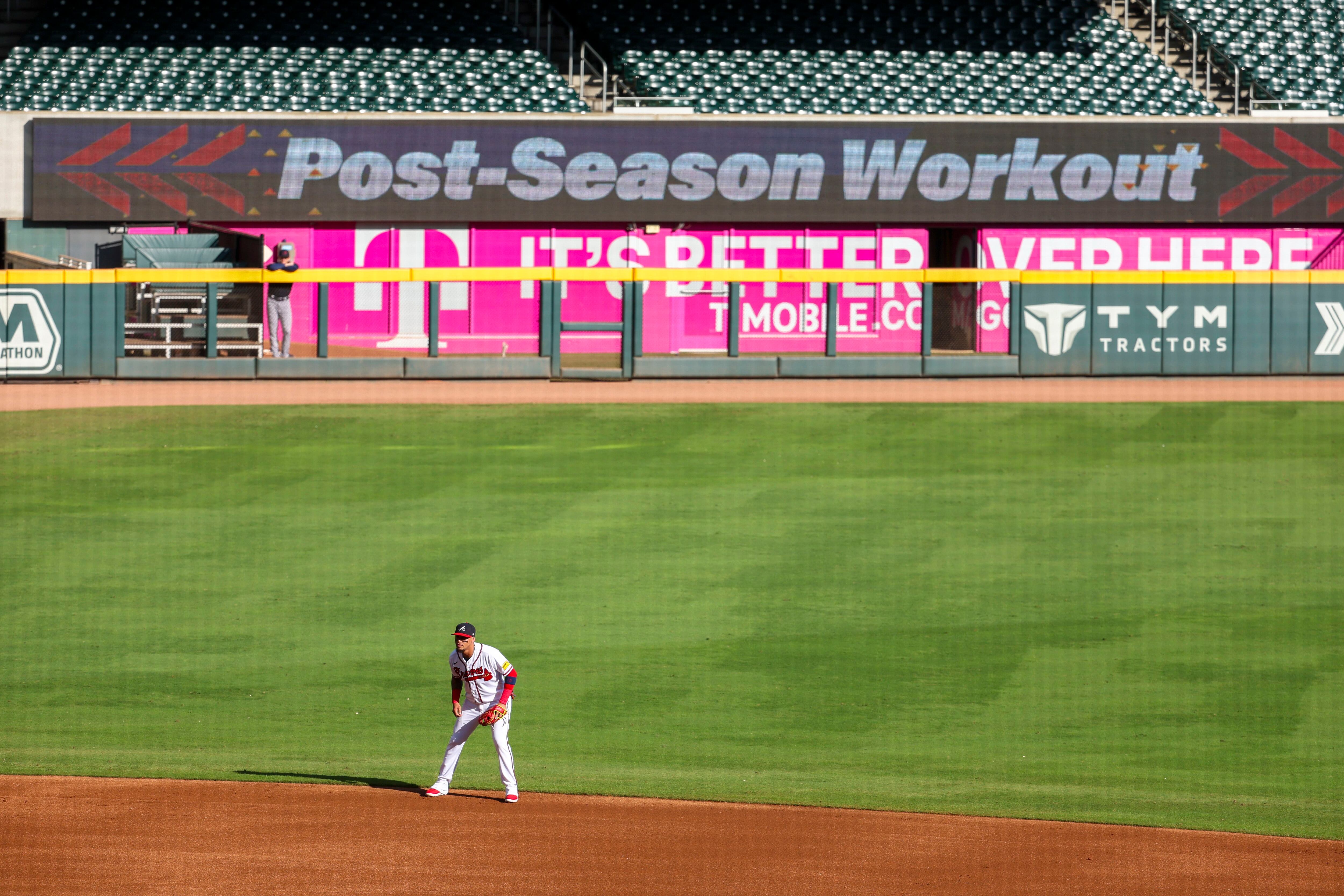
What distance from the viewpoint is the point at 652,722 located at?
41.1ft

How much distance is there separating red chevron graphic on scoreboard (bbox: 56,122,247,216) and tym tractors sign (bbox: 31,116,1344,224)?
0.11 ft

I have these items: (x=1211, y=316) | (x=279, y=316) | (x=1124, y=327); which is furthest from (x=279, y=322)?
(x=1211, y=316)

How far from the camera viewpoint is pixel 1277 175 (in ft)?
114

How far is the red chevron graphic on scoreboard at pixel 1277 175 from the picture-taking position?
113ft

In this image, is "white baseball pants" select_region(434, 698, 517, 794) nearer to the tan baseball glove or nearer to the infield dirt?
the tan baseball glove

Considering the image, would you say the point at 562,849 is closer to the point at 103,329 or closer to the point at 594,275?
the point at 594,275

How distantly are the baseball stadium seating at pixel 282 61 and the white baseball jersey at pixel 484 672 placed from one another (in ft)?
83.5

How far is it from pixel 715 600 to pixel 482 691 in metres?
6.32

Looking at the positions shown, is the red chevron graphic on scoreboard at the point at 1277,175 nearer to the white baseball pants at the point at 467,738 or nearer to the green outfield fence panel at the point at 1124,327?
the green outfield fence panel at the point at 1124,327

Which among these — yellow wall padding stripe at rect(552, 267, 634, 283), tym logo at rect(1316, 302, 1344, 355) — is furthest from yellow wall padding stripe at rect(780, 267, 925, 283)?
tym logo at rect(1316, 302, 1344, 355)

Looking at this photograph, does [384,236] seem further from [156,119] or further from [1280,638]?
[1280,638]

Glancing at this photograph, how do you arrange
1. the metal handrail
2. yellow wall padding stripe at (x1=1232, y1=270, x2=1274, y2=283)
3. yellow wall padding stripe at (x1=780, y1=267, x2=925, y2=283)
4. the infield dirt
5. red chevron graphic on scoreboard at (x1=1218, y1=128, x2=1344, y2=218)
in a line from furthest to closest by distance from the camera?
the metal handrail
red chevron graphic on scoreboard at (x1=1218, y1=128, x2=1344, y2=218)
yellow wall padding stripe at (x1=1232, y1=270, x2=1274, y2=283)
yellow wall padding stripe at (x1=780, y1=267, x2=925, y2=283)
the infield dirt

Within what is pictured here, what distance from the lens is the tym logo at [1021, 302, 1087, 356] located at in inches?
1094

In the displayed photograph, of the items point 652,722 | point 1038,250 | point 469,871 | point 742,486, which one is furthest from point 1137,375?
point 469,871
